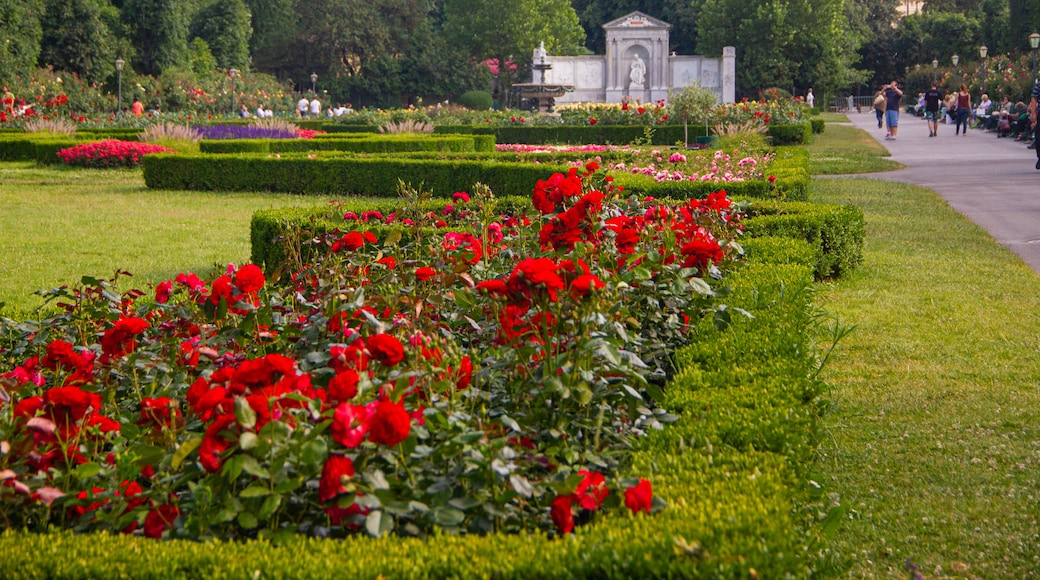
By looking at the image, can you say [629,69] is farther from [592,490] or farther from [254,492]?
[254,492]

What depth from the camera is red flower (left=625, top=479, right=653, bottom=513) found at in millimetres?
2191

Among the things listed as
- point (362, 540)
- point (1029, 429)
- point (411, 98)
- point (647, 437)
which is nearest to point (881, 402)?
point (1029, 429)

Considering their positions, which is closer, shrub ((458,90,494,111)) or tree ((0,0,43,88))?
tree ((0,0,43,88))

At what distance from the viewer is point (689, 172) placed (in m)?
10.8

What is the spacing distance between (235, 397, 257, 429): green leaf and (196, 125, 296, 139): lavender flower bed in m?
19.8

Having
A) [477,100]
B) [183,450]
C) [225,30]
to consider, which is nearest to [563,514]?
[183,450]

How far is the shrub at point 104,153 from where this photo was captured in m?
18.2

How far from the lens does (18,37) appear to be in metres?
34.1

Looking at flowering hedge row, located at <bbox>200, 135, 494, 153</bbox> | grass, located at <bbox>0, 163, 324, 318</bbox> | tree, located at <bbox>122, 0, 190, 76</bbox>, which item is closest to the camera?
grass, located at <bbox>0, 163, 324, 318</bbox>

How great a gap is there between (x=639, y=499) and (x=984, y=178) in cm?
1455

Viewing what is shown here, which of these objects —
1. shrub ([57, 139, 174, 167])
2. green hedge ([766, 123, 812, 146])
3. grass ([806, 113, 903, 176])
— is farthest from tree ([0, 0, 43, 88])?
grass ([806, 113, 903, 176])

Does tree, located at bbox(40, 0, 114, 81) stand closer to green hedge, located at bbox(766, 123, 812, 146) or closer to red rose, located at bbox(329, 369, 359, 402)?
green hedge, located at bbox(766, 123, 812, 146)

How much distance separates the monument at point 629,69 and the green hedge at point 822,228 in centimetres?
3399

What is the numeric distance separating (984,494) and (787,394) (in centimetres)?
106
